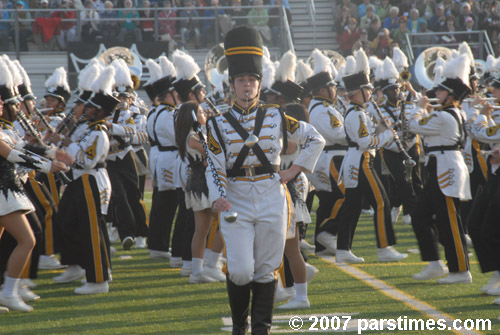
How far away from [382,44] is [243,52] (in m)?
16.4

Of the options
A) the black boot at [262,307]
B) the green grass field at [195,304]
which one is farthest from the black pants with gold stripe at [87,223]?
the black boot at [262,307]

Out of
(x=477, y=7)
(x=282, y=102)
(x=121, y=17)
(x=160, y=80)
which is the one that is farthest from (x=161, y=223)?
(x=477, y=7)

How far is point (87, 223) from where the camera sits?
7.83 metres

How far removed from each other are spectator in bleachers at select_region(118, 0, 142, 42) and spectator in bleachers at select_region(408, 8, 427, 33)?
690 cm

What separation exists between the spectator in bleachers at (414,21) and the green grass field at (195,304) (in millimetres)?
14186

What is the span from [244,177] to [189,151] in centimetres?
303

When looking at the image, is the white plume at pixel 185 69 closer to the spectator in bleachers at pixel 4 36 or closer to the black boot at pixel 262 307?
the black boot at pixel 262 307

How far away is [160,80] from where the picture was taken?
9953 millimetres

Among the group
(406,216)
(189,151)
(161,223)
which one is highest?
(189,151)

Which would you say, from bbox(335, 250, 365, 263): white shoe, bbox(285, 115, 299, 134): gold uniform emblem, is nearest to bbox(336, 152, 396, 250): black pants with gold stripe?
bbox(335, 250, 365, 263): white shoe

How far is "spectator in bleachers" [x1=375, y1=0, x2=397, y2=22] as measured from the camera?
23.2 m

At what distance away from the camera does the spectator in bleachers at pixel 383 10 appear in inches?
914

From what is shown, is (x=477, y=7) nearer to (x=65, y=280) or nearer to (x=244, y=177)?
(x=65, y=280)

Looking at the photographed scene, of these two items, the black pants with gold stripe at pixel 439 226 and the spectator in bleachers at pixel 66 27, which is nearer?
the black pants with gold stripe at pixel 439 226
